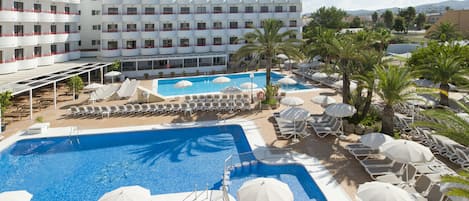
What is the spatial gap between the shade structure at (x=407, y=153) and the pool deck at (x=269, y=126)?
138 cm

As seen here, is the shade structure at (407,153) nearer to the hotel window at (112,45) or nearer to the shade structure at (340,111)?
the shade structure at (340,111)

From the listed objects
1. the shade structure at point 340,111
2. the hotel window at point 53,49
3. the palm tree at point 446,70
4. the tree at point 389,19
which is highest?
the tree at point 389,19

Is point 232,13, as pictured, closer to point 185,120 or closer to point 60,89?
point 60,89

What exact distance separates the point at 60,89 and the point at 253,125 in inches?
795

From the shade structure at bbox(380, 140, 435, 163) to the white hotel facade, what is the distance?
79.8 feet

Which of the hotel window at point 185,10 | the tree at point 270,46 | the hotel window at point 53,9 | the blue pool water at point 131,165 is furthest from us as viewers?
the hotel window at point 185,10

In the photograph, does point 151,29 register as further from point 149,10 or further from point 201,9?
point 201,9

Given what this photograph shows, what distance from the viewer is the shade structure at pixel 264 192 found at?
31.3 ft

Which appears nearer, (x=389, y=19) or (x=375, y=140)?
(x=375, y=140)

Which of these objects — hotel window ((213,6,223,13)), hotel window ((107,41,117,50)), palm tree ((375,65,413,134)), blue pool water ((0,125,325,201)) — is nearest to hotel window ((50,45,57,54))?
hotel window ((107,41,117,50))

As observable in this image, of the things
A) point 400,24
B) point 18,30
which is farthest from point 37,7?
point 400,24

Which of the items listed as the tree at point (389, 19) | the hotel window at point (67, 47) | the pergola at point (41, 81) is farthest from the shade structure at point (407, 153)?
the tree at point (389, 19)

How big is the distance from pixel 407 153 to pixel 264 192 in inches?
216

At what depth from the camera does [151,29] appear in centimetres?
4275
